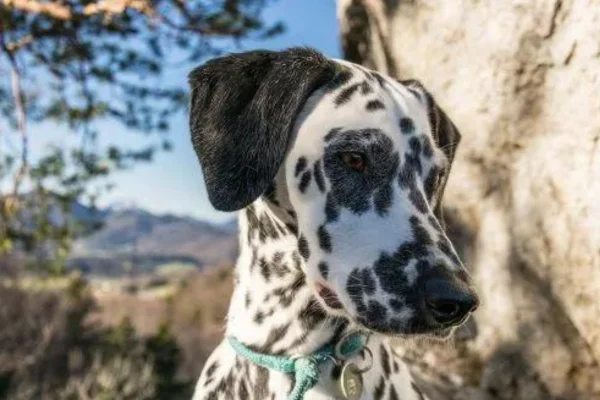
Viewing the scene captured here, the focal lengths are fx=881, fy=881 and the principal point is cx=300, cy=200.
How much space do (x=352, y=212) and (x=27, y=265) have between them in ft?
28.5

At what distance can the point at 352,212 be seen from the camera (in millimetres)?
2498

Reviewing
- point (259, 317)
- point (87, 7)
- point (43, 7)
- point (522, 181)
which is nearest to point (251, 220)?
point (259, 317)

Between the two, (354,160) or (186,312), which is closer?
(354,160)

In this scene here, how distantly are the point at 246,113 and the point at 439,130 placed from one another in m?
0.75

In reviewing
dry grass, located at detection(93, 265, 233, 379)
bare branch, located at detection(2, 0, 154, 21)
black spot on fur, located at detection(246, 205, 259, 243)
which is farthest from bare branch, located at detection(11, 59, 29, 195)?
dry grass, located at detection(93, 265, 233, 379)

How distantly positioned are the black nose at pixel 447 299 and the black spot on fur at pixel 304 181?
509mm

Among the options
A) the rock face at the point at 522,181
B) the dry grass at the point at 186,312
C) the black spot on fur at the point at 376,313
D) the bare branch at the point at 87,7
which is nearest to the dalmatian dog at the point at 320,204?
the black spot on fur at the point at 376,313

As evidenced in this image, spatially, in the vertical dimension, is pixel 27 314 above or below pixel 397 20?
below

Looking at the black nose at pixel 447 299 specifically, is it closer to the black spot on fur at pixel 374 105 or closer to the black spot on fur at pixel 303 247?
the black spot on fur at pixel 303 247

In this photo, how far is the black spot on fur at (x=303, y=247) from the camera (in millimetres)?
2574

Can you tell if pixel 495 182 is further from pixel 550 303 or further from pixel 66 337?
pixel 66 337

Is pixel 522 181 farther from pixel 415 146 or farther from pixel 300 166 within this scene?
pixel 300 166

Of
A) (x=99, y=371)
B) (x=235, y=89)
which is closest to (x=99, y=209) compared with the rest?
(x=235, y=89)

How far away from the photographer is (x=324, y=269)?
2.52 m
